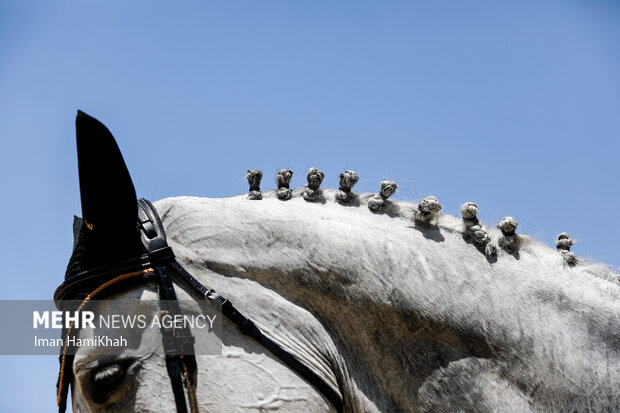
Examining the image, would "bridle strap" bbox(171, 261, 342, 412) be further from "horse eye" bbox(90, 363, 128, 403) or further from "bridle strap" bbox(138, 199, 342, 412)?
"horse eye" bbox(90, 363, 128, 403)

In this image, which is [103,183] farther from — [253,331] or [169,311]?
[253,331]

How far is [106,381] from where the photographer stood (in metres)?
2.89

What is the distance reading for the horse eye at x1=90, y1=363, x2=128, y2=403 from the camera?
9.49 ft

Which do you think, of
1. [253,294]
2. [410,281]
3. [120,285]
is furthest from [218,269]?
[410,281]

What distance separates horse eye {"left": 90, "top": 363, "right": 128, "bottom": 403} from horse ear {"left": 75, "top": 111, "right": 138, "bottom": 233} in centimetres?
67

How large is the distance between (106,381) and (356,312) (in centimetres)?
128

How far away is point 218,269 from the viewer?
329cm

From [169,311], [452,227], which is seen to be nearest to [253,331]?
[169,311]

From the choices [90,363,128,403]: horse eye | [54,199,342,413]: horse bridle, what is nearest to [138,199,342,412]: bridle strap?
[54,199,342,413]: horse bridle

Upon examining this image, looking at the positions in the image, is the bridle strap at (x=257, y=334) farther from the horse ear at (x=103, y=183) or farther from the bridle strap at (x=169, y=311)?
the horse ear at (x=103, y=183)

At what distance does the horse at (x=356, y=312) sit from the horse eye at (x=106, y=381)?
0.12ft

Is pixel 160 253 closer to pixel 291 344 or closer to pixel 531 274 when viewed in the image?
pixel 291 344

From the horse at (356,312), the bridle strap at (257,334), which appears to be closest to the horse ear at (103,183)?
the horse at (356,312)

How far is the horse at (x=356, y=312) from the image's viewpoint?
119 inches
